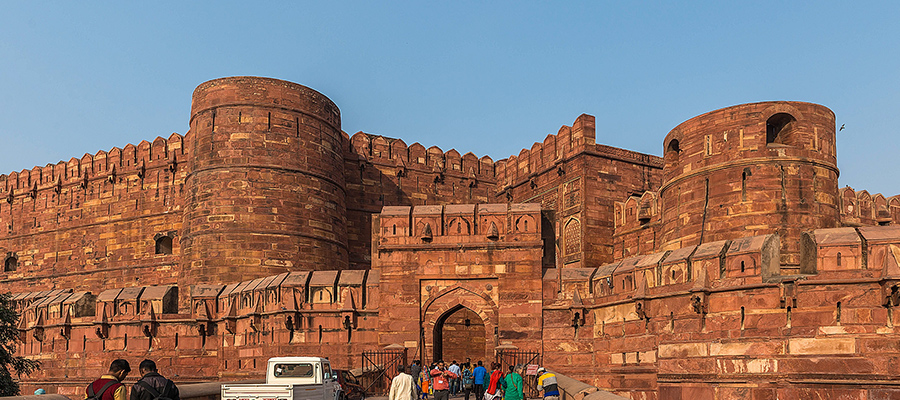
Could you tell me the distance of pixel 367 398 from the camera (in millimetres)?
17047

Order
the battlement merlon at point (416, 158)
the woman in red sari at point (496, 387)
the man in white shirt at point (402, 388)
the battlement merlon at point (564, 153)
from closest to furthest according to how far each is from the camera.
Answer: the man in white shirt at point (402, 388), the woman in red sari at point (496, 387), the battlement merlon at point (564, 153), the battlement merlon at point (416, 158)

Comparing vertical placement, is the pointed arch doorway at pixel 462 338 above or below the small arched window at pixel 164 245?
below

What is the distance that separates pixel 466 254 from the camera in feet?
62.5

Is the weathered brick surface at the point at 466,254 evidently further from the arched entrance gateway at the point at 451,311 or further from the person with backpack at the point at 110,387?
the person with backpack at the point at 110,387

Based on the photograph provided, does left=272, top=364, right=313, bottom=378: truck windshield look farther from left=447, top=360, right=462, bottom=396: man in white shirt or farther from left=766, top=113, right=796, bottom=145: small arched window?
left=766, top=113, right=796, bottom=145: small arched window

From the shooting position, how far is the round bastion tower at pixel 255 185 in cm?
2416

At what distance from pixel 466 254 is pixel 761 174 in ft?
21.9

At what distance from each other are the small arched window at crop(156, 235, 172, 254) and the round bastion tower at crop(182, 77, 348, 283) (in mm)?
4528

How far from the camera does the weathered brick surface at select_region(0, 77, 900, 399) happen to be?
561 inches

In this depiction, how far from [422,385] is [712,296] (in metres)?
5.52

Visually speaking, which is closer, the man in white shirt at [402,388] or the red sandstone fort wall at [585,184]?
the man in white shirt at [402,388]

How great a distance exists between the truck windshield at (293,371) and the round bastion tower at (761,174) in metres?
9.22

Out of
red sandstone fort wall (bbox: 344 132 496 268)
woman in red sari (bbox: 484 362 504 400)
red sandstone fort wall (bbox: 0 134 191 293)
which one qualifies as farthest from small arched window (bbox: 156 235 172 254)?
woman in red sari (bbox: 484 362 504 400)

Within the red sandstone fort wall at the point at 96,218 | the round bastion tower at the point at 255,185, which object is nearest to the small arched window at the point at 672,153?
the round bastion tower at the point at 255,185
